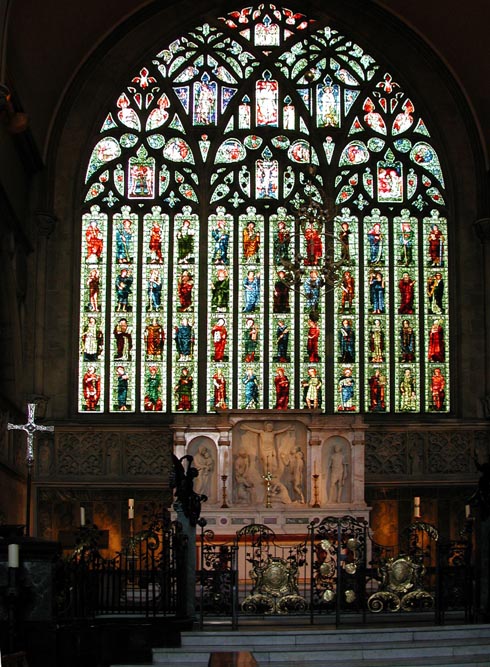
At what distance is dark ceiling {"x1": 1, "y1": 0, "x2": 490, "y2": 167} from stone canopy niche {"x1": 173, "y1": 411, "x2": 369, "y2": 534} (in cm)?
713

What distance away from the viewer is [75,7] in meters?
24.6

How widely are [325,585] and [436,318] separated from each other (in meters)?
10.5

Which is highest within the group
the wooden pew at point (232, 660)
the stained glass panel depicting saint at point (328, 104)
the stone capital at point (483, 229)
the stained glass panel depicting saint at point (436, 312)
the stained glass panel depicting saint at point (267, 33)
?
the stained glass panel depicting saint at point (267, 33)

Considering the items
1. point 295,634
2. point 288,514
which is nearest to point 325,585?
point 295,634

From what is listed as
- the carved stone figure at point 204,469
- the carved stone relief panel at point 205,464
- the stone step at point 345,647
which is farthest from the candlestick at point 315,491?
the stone step at point 345,647

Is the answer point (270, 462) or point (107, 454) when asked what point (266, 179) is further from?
point (107, 454)

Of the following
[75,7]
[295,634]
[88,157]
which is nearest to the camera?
[295,634]

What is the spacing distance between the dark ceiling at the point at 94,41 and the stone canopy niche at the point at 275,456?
713cm

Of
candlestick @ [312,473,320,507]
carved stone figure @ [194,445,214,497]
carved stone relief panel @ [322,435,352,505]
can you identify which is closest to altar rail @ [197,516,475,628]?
candlestick @ [312,473,320,507]

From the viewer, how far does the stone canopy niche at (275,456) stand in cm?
2297

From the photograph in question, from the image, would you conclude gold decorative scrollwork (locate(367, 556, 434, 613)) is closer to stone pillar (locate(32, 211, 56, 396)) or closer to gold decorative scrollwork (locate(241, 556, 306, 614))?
gold decorative scrollwork (locate(241, 556, 306, 614))

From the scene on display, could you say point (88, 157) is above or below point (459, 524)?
above

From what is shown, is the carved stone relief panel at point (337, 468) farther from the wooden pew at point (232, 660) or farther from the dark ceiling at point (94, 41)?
the wooden pew at point (232, 660)

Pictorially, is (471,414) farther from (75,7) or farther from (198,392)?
(75,7)
